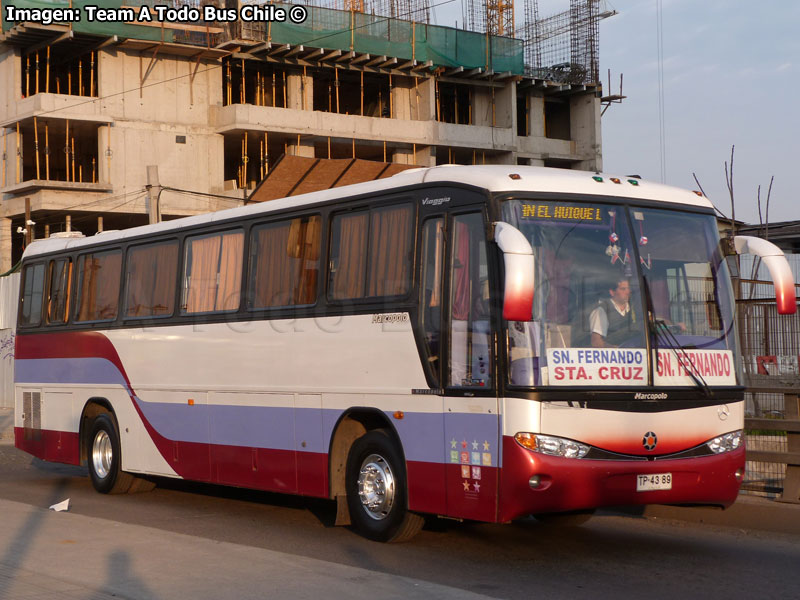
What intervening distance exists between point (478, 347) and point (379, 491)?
2.00 metres

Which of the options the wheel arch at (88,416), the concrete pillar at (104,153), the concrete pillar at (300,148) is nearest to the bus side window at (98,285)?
the wheel arch at (88,416)

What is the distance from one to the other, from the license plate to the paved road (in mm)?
644

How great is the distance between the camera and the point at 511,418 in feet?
30.1

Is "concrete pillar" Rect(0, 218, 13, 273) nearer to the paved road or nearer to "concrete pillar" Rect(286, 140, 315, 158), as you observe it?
"concrete pillar" Rect(286, 140, 315, 158)

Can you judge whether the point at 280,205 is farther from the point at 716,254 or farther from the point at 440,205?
the point at 716,254

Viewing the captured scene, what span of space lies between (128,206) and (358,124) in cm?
1308

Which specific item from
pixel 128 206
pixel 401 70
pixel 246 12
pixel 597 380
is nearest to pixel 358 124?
pixel 401 70

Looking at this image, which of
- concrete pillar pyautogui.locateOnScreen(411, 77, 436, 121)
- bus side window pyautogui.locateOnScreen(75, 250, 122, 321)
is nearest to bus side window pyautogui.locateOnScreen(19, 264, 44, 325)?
bus side window pyautogui.locateOnScreen(75, 250, 122, 321)

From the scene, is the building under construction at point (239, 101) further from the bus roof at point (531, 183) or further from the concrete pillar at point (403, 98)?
the bus roof at point (531, 183)

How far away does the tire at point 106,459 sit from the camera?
15625mm

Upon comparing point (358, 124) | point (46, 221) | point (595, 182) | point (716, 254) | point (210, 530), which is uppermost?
point (358, 124)

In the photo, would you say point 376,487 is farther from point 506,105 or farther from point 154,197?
point 506,105

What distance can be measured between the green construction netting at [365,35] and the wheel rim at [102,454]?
40377 millimetres

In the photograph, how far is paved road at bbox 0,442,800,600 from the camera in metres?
7.99
